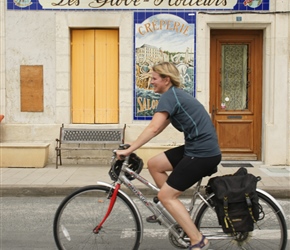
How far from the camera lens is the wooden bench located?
942 cm

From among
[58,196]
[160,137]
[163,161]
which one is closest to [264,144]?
[160,137]

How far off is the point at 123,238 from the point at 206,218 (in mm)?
785

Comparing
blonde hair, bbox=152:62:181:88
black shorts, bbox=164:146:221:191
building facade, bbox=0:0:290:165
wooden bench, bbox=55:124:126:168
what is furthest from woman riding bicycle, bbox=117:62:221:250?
wooden bench, bbox=55:124:126:168

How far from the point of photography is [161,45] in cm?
958

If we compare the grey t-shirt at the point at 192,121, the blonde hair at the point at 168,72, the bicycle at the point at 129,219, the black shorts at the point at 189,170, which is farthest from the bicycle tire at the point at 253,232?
the blonde hair at the point at 168,72

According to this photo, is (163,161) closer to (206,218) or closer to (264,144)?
(206,218)

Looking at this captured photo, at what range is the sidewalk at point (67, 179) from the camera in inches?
291

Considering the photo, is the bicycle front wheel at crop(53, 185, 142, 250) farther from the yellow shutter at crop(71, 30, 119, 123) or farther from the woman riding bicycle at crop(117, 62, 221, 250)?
the yellow shutter at crop(71, 30, 119, 123)

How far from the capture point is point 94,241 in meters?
4.11

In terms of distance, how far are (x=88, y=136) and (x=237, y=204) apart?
6.15 metres

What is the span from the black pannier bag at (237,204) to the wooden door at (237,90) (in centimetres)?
625

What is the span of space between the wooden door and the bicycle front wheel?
20.2 ft

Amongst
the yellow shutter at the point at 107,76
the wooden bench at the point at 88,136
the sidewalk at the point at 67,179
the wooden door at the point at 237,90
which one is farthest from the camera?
the wooden door at the point at 237,90

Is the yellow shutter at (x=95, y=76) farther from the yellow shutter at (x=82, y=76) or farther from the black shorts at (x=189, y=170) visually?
the black shorts at (x=189, y=170)
